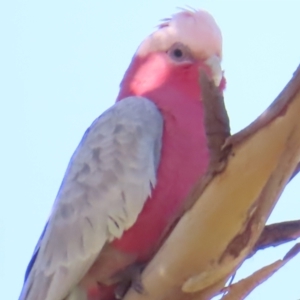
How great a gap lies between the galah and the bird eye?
0.21 metres

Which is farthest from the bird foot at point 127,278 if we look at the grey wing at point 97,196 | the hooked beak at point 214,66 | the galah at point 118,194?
the hooked beak at point 214,66

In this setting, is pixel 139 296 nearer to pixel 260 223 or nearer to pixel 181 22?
pixel 260 223

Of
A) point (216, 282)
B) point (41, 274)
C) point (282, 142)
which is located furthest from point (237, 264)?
point (41, 274)

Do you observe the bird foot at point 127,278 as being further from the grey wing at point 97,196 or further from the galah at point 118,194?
the grey wing at point 97,196

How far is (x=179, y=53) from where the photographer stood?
3.42 metres

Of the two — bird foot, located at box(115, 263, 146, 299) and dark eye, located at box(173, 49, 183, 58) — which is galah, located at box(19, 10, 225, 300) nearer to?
bird foot, located at box(115, 263, 146, 299)

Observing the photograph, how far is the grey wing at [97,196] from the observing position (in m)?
2.68

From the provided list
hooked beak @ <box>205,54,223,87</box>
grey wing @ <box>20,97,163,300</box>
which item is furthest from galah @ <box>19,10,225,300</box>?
hooked beak @ <box>205,54,223,87</box>

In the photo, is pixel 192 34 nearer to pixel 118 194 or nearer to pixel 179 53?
pixel 179 53

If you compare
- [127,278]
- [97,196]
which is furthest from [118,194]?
[127,278]

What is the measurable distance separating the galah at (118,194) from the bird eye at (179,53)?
0.21 metres

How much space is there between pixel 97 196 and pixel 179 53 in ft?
3.32

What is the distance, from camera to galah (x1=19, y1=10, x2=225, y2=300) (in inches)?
106

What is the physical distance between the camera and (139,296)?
7.71 ft
